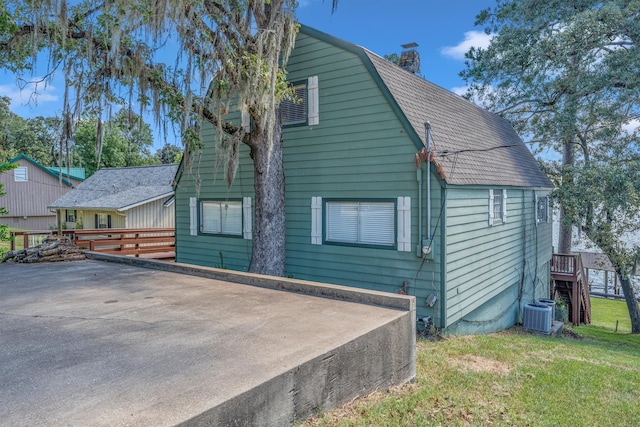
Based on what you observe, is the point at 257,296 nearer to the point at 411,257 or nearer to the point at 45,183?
the point at 411,257

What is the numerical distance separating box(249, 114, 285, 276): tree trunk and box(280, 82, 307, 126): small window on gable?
1.53 ft

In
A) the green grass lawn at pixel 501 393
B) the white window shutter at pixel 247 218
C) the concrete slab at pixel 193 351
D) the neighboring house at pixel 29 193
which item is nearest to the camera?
the concrete slab at pixel 193 351

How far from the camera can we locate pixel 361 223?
7.66 meters

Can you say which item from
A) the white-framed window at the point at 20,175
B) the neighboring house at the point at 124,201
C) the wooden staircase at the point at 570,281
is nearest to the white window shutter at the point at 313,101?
the wooden staircase at the point at 570,281

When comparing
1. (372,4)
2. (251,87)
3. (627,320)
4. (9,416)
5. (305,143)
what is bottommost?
(627,320)

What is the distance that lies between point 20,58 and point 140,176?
46.4 ft

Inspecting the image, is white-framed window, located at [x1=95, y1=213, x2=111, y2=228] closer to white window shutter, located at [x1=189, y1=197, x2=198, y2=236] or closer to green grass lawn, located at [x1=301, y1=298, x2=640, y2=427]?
white window shutter, located at [x1=189, y1=197, x2=198, y2=236]

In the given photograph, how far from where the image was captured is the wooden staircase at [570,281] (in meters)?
14.0

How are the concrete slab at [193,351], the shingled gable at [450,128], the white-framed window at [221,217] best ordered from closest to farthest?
the concrete slab at [193,351] → the shingled gable at [450,128] → the white-framed window at [221,217]

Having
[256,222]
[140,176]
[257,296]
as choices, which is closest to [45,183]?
[140,176]

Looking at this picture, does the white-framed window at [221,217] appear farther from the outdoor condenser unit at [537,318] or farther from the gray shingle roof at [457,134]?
the outdoor condenser unit at [537,318]

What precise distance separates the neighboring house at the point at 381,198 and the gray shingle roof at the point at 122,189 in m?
8.63

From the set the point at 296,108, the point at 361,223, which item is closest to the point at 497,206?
the point at 361,223

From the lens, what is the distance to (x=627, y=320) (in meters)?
17.3
